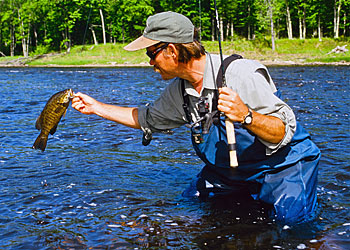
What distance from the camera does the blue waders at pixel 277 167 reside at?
4.74m

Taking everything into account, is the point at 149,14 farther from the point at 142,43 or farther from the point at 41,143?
the point at 142,43

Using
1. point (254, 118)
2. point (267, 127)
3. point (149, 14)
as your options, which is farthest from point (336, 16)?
point (254, 118)

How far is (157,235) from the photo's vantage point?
522 centimetres

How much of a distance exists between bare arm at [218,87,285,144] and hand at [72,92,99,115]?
2.00m

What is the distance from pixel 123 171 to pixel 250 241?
3.79 metres

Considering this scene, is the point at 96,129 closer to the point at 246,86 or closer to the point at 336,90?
the point at 246,86

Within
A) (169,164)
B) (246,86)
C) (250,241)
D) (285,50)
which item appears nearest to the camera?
(246,86)

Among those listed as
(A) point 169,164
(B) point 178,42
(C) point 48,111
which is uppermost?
(B) point 178,42

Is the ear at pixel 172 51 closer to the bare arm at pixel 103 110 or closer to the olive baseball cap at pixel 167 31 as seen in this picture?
the olive baseball cap at pixel 167 31

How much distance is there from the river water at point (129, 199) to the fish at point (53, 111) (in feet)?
3.59

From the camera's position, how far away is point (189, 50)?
4500mm

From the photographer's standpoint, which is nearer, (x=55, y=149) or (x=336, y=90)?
(x=55, y=149)

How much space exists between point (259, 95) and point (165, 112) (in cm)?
139

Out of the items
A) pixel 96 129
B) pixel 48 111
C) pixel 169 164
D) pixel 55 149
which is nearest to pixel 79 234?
pixel 48 111
